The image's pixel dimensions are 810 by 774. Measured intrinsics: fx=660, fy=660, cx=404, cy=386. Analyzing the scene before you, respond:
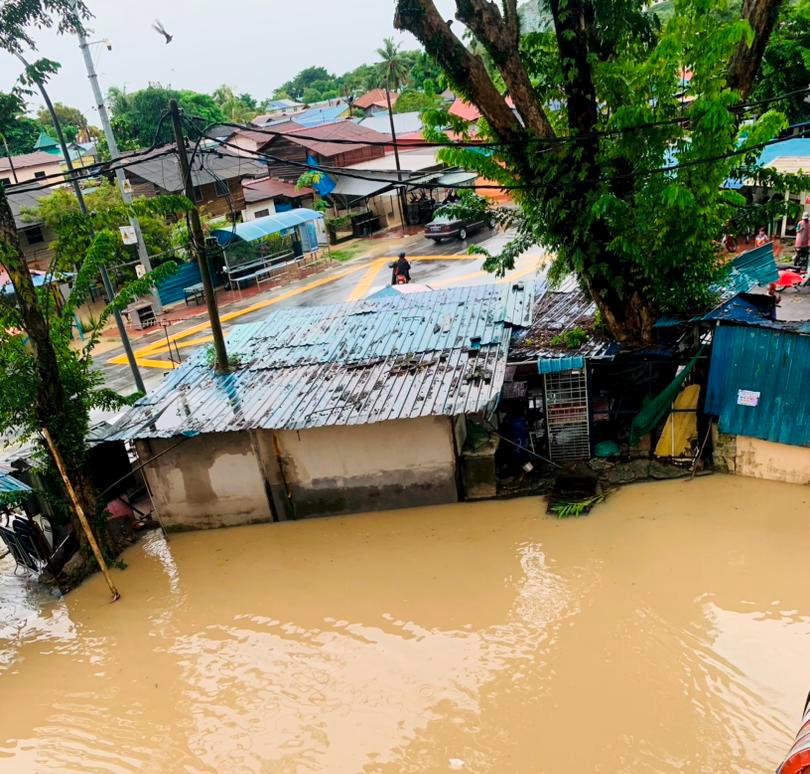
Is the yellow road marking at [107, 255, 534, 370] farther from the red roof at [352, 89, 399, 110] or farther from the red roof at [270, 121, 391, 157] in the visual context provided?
the red roof at [352, 89, 399, 110]

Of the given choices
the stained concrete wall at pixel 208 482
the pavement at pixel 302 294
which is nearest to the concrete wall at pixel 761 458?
the stained concrete wall at pixel 208 482

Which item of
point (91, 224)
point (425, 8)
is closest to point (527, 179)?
point (425, 8)

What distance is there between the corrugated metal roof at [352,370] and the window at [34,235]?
873 inches

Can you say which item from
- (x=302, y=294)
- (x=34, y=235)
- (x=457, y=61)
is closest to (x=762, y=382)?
(x=457, y=61)

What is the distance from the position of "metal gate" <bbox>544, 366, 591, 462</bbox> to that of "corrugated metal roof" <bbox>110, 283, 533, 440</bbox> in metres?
1.08

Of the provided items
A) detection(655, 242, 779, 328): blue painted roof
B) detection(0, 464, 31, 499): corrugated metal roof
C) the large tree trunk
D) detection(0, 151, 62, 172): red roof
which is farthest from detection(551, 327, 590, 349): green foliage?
detection(0, 151, 62, 172): red roof

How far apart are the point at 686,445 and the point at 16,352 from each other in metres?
10.5

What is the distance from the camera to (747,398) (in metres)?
10.0

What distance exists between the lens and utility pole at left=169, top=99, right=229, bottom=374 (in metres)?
10.1

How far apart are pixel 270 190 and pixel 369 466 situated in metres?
27.3

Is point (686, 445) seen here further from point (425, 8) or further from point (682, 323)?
point (425, 8)

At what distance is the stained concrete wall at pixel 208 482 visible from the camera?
1083cm

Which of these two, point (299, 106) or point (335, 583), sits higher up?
point (299, 106)

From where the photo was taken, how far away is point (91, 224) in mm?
10117
